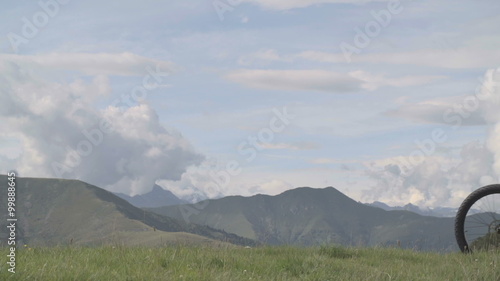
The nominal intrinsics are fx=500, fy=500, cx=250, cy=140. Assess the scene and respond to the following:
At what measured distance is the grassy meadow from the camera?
7.25 m

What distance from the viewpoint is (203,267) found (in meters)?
8.44

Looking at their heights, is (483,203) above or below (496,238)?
above

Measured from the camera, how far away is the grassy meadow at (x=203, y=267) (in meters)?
7.25

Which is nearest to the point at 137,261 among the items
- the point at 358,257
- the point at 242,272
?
the point at 242,272

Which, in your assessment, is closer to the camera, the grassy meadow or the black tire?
the grassy meadow

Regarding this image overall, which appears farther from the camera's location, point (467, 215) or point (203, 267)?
point (467, 215)

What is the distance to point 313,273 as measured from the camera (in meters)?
8.86

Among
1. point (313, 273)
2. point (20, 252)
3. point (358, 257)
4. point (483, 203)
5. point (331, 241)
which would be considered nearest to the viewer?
point (313, 273)

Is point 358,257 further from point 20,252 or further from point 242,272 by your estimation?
point 20,252

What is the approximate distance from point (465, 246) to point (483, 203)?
1713 millimetres

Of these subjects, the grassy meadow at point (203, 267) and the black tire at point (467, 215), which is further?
the black tire at point (467, 215)

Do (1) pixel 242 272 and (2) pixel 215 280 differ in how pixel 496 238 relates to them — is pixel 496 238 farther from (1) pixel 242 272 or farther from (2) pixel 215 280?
(2) pixel 215 280

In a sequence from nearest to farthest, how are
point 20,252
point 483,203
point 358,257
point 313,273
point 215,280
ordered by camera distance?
point 215,280 → point 313,273 → point 20,252 → point 358,257 → point 483,203

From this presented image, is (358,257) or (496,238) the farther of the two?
(496,238)
